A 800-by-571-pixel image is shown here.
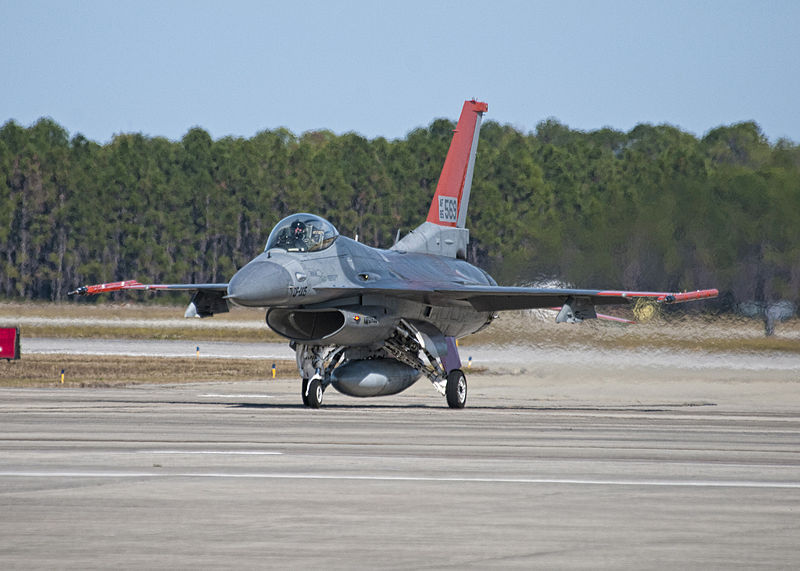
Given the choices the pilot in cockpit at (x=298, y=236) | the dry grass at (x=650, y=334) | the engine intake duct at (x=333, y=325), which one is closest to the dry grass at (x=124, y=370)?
the dry grass at (x=650, y=334)

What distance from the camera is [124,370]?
120ft

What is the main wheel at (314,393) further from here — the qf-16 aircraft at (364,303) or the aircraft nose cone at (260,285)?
the aircraft nose cone at (260,285)

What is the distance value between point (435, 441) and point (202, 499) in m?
6.35

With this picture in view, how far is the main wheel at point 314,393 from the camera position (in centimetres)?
Result: 2391

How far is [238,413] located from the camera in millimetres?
22094

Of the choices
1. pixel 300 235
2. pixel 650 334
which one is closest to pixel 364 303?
pixel 300 235

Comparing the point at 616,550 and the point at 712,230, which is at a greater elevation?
the point at 712,230

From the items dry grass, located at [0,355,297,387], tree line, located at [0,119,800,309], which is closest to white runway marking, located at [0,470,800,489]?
dry grass, located at [0,355,297,387]

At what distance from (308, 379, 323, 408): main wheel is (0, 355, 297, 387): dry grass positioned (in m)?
8.31

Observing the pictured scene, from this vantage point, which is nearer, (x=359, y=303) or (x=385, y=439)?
(x=385, y=439)

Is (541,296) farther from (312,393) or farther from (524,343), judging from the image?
(524,343)

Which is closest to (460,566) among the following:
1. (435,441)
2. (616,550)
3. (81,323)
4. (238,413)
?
(616,550)

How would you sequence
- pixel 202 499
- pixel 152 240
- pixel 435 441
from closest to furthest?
pixel 202 499 < pixel 435 441 < pixel 152 240

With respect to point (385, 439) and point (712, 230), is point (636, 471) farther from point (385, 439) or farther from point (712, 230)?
point (712, 230)
